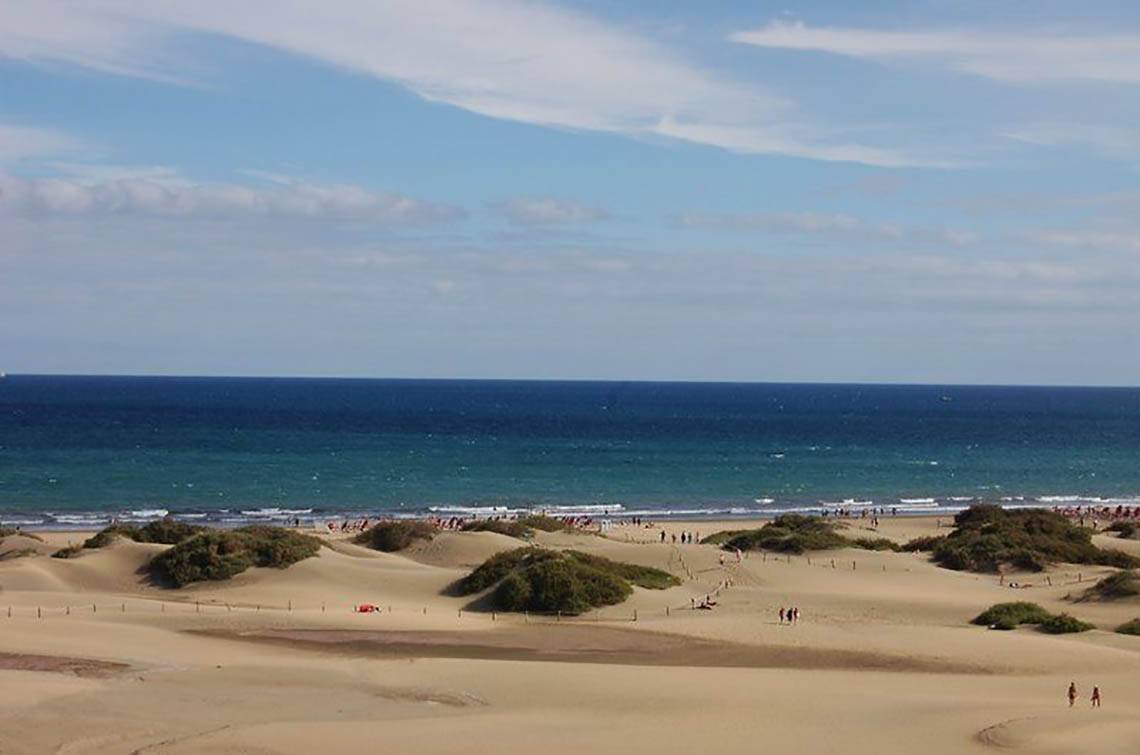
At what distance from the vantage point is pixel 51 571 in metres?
42.0

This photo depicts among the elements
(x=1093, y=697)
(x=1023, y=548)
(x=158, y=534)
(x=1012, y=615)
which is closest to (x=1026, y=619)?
(x=1012, y=615)

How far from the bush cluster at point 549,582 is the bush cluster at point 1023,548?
42.8ft

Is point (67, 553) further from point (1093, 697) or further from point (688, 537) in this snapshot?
point (1093, 697)

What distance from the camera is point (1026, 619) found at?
35562 millimetres

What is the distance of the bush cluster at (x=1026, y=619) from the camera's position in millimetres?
34312

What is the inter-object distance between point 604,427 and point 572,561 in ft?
396

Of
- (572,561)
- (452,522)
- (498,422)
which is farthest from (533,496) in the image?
Result: (498,422)

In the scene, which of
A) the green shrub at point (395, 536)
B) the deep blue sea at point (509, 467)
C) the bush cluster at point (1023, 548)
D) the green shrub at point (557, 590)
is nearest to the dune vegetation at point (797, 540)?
the bush cluster at point (1023, 548)

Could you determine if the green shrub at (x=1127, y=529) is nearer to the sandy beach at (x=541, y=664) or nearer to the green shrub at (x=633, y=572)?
the sandy beach at (x=541, y=664)

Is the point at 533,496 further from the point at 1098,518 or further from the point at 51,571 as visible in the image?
the point at 51,571

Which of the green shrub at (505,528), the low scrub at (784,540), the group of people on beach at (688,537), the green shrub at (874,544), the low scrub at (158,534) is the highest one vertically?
the low scrub at (158,534)

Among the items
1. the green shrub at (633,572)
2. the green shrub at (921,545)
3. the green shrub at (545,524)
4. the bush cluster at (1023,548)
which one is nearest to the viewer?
the green shrub at (633,572)

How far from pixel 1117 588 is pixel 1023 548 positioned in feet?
29.5

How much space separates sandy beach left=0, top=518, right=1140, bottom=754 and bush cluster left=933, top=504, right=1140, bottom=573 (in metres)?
1.27
